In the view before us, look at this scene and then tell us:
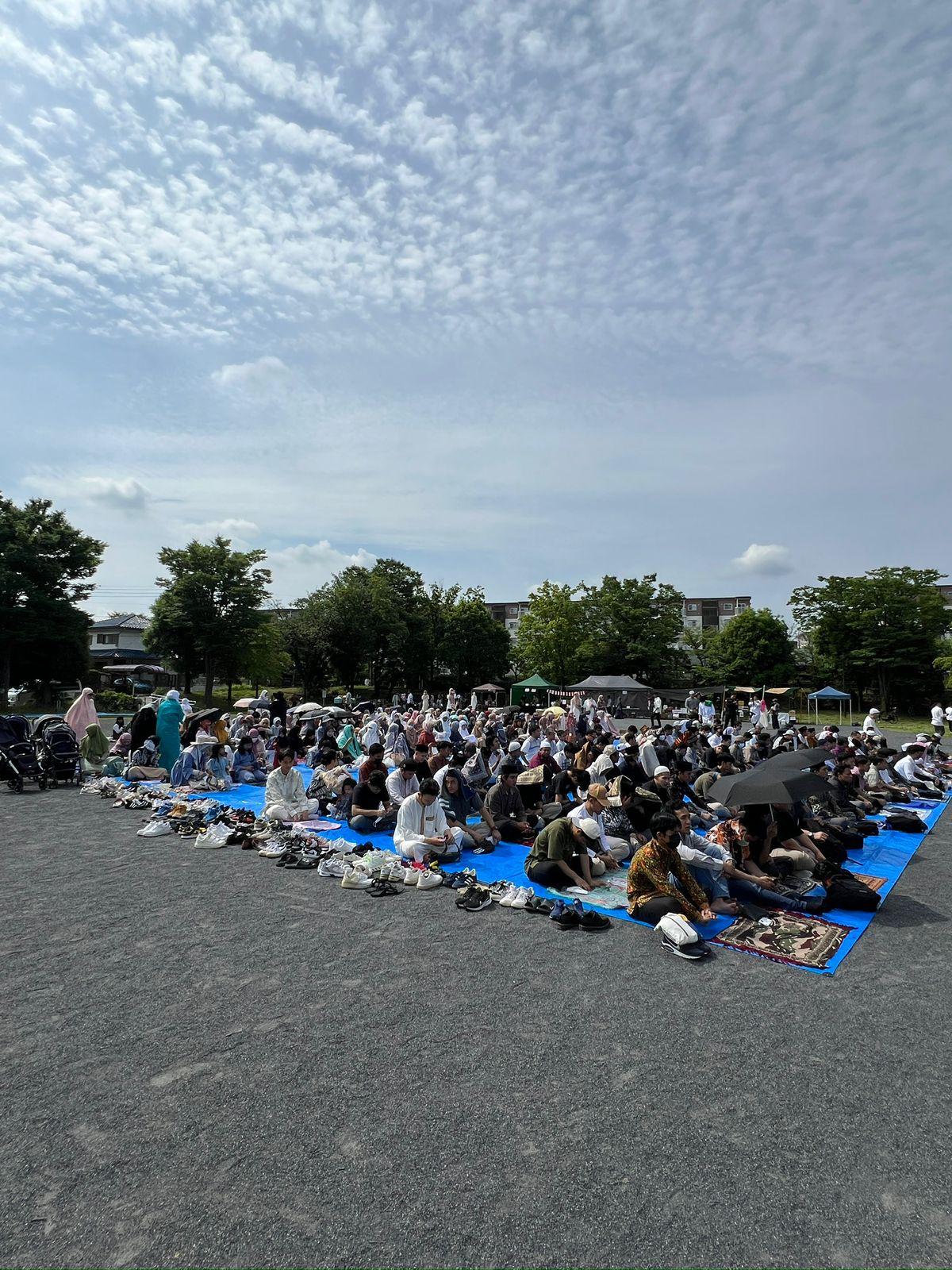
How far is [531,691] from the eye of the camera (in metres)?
42.9

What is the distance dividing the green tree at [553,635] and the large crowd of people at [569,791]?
3384cm

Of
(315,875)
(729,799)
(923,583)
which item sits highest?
(923,583)

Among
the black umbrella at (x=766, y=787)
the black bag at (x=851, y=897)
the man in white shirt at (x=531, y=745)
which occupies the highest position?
the black umbrella at (x=766, y=787)

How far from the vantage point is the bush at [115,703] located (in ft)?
108

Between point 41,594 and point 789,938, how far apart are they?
39.9 m

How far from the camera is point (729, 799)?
716 cm

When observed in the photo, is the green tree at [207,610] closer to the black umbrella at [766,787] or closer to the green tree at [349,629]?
the green tree at [349,629]

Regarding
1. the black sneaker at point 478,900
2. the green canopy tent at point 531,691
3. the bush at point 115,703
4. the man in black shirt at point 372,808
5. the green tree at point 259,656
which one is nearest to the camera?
the black sneaker at point 478,900

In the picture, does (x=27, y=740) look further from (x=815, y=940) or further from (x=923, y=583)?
(x=923, y=583)

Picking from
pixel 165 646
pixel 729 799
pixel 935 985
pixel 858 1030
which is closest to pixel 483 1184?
pixel 858 1030

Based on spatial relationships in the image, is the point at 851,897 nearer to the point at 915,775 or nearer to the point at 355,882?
the point at 355,882

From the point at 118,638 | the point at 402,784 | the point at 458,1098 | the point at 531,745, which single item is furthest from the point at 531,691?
the point at 118,638

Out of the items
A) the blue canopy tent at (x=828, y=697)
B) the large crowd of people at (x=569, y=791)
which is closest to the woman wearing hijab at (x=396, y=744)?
the large crowd of people at (x=569, y=791)

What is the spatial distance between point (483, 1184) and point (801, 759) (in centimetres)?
673
